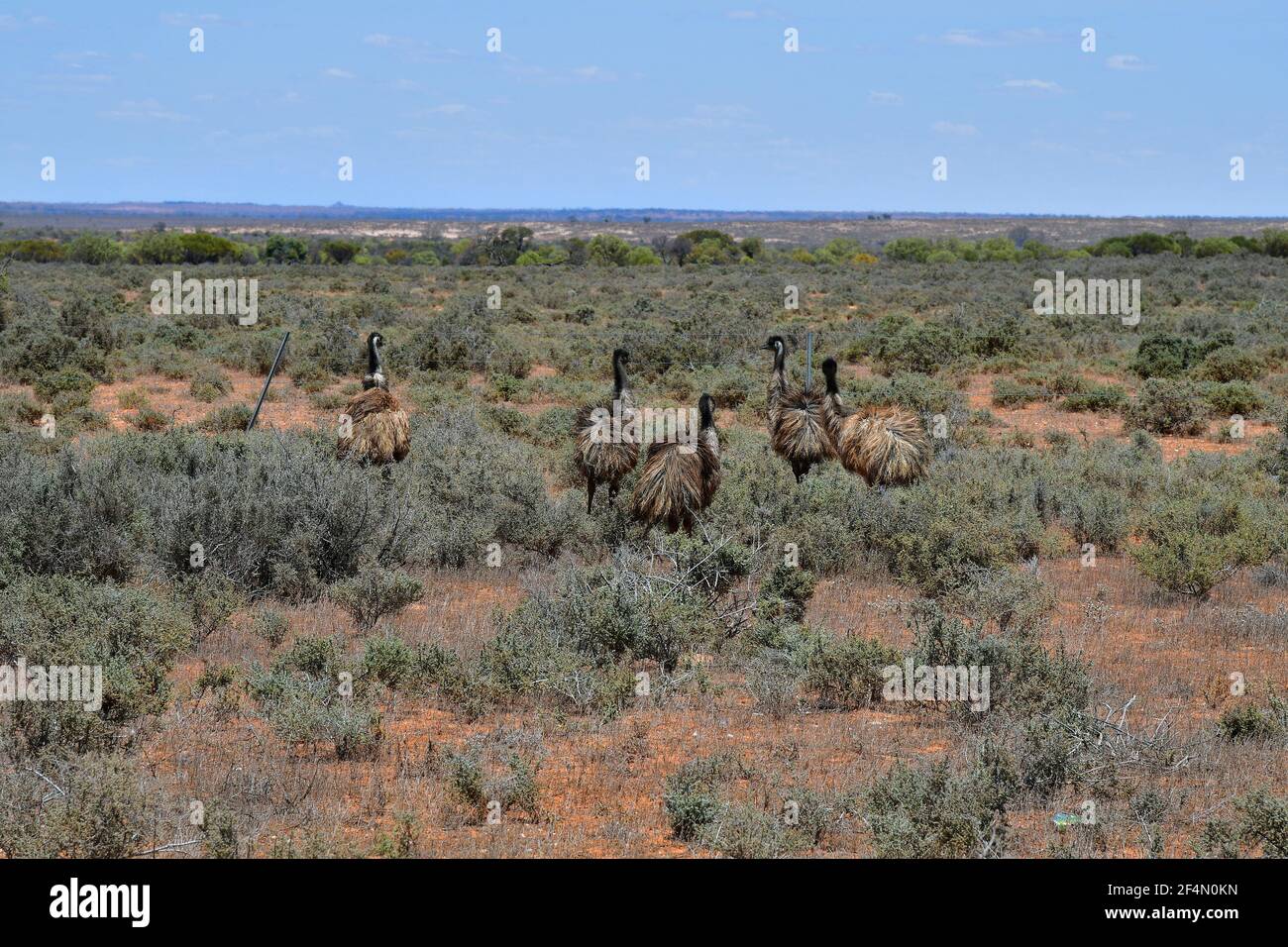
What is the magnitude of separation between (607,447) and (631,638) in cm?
381

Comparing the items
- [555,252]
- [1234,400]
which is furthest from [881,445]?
[555,252]

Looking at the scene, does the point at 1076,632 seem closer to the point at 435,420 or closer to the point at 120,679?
the point at 120,679

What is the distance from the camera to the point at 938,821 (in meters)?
5.30

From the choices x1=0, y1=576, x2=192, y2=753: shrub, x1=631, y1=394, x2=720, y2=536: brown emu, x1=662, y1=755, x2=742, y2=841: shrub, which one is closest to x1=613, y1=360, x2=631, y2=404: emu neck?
x1=631, y1=394, x2=720, y2=536: brown emu

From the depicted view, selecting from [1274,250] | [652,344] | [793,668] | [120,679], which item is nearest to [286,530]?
[120,679]

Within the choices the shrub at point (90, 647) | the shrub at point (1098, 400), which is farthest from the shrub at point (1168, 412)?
the shrub at point (90, 647)
